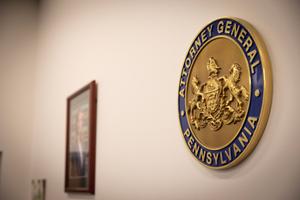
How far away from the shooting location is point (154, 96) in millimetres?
2863

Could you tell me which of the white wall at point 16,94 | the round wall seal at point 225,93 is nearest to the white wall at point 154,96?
the round wall seal at point 225,93

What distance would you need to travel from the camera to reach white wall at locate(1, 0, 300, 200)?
5.91 ft

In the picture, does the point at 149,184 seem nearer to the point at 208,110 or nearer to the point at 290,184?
the point at 208,110

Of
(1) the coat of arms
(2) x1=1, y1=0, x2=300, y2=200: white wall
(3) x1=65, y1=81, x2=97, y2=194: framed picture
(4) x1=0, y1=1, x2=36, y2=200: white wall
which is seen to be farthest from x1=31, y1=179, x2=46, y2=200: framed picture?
(1) the coat of arms

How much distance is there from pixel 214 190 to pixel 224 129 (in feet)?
1.08

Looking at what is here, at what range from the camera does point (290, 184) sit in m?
1.72

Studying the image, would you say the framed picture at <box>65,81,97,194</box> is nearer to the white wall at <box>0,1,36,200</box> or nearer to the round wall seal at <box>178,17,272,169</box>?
the round wall seal at <box>178,17,272,169</box>

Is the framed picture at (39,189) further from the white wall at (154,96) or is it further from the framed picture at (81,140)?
the framed picture at (81,140)

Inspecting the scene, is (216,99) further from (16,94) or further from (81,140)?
(16,94)

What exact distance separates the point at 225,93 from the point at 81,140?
225 cm

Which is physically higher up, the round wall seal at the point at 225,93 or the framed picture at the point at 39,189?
the round wall seal at the point at 225,93

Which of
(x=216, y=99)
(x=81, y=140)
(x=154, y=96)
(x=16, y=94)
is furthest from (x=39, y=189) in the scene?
(x=216, y=99)

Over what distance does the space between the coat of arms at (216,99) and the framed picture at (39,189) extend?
3.39 metres

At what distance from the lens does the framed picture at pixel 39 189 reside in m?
5.20
